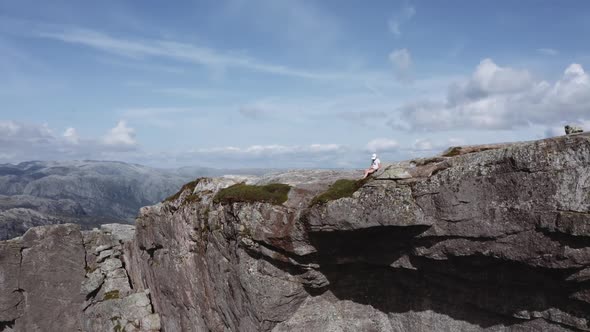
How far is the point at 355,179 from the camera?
3178 cm

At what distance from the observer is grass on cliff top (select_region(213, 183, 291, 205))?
3289cm

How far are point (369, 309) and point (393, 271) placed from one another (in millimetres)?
3990

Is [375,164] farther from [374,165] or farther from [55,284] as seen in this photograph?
[55,284]

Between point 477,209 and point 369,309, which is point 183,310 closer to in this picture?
point 369,309

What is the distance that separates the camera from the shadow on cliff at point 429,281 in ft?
83.0

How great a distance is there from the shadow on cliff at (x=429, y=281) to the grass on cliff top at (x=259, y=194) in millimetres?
4450

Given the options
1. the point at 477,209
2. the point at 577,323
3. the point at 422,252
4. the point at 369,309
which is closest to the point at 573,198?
the point at 477,209

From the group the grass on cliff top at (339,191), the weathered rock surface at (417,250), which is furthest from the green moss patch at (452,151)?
the grass on cliff top at (339,191)

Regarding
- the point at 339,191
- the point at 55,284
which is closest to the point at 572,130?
the point at 339,191

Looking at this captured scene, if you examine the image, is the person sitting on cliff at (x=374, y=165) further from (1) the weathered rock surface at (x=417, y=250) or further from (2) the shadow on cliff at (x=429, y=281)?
(2) the shadow on cliff at (x=429, y=281)

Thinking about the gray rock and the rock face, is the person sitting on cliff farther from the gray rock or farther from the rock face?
the rock face

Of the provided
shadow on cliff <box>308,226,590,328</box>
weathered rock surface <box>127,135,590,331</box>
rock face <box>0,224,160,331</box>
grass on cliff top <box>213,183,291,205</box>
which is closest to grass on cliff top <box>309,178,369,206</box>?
weathered rock surface <box>127,135,590,331</box>

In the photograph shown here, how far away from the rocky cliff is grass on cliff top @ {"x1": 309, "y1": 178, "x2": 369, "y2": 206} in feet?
1.12

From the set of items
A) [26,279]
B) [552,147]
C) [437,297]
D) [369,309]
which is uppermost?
[552,147]
